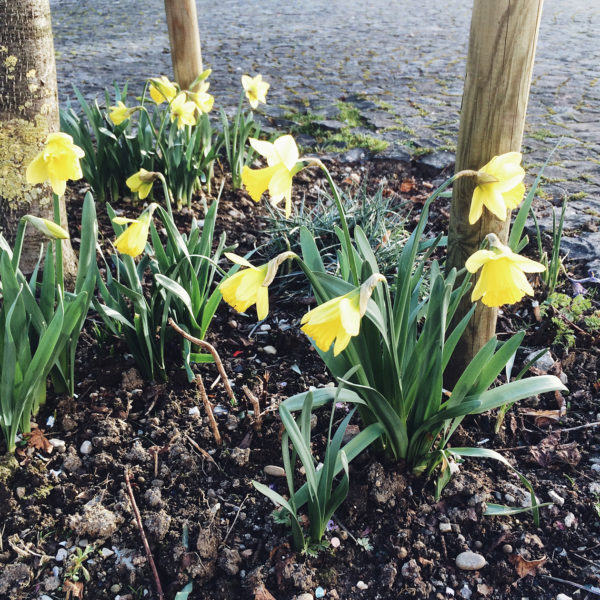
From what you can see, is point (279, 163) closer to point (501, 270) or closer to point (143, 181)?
point (501, 270)

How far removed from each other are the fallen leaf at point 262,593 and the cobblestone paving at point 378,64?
2196mm

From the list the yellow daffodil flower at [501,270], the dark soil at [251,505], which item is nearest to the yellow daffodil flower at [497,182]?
the yellow daffodil flower at [501,270]

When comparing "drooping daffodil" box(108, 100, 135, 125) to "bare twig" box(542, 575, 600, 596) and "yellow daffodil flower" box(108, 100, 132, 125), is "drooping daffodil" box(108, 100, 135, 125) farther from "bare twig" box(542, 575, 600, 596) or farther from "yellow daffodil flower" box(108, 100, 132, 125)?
"bare twig" box(542, 575, 600, 596)

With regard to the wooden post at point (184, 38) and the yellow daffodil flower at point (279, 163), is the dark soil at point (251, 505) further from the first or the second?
the wooden post at point (184, 38)

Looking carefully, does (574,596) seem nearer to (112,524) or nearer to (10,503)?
(112,524)

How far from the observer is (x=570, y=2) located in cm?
923

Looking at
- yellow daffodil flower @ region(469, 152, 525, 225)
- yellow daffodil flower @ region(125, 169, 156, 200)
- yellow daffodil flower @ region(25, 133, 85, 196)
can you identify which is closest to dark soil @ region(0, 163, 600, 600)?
yellow daffodil flower @ region(125, 169, 156, 200)

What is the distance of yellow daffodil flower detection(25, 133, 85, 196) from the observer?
1930 mm

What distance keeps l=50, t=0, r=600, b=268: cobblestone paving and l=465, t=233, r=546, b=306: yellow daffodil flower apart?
1718 millimetres

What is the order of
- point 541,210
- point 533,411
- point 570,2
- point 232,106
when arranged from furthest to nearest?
point 570,2, point 232,106, point 541,210, point 533,411

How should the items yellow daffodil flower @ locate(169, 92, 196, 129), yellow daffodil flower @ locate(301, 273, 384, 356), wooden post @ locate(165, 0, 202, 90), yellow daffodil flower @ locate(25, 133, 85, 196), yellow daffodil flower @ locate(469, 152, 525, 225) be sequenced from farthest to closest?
wooden post @ locate(165, 0, 202, 90), yellow daffodil flower @ locate(169, 92, 196, 129), yellow daffodil flower @ locate(25, 133, 85, 196), yellow daffodil flower @ locate(469, 152, 525, 225), yellow daffodil flower @ locate(301, 273, 384, 356)

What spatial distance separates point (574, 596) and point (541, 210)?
2289 millimetres

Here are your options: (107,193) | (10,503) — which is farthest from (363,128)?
(10,503)

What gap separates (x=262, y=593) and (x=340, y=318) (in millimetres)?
810
